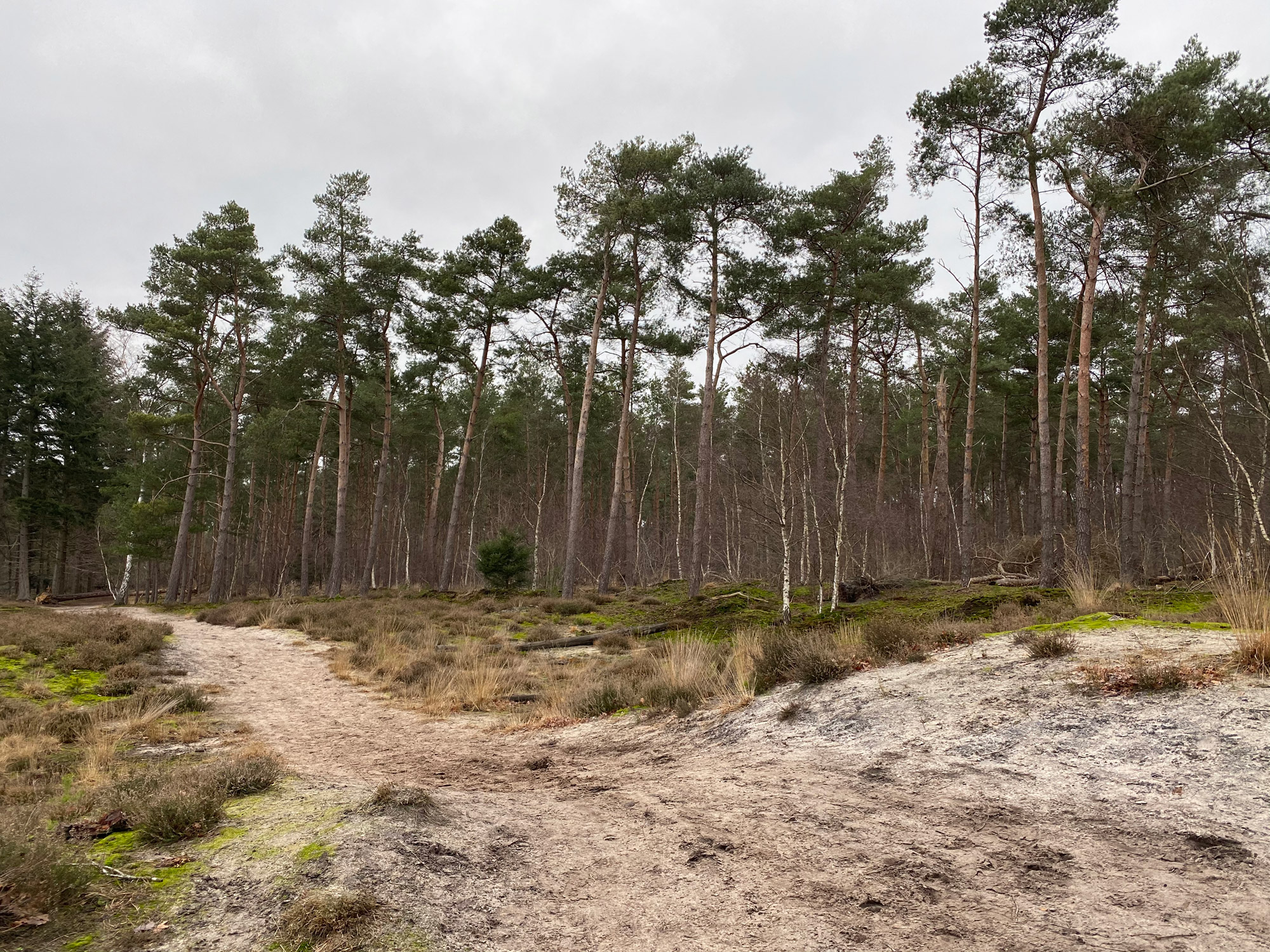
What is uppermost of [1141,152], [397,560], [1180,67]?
[1180,67]

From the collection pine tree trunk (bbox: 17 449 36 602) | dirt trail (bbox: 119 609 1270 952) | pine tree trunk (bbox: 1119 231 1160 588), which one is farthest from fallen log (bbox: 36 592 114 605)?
pine tree trunk (bbox: 1119 231 1160 588)

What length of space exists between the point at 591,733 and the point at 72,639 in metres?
10.5

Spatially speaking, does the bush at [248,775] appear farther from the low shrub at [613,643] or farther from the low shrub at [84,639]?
the low shrub at [613,643]

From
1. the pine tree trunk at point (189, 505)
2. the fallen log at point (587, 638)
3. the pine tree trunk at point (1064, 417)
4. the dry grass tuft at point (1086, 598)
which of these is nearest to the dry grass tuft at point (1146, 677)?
the dry grass tuft at point (1086, 598)

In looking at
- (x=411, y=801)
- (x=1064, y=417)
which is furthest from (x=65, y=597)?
(x=1064, y=417)

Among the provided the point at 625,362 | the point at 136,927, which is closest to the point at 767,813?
the point at 136,927

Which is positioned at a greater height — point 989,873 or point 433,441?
point 433,441

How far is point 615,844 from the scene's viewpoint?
11.9ft

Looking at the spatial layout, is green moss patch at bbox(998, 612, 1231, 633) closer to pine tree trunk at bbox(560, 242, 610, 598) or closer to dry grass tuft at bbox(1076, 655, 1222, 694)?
dry grass tuft at bbox(1076, 655, 1222, 694)

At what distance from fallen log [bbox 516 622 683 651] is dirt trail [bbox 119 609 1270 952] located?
6.98 meters

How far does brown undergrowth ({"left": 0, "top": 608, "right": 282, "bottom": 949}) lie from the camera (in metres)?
2.64

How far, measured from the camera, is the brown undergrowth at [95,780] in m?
2.64

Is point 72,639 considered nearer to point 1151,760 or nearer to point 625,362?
point 1151,760

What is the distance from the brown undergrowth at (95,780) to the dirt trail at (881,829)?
0.59 m
